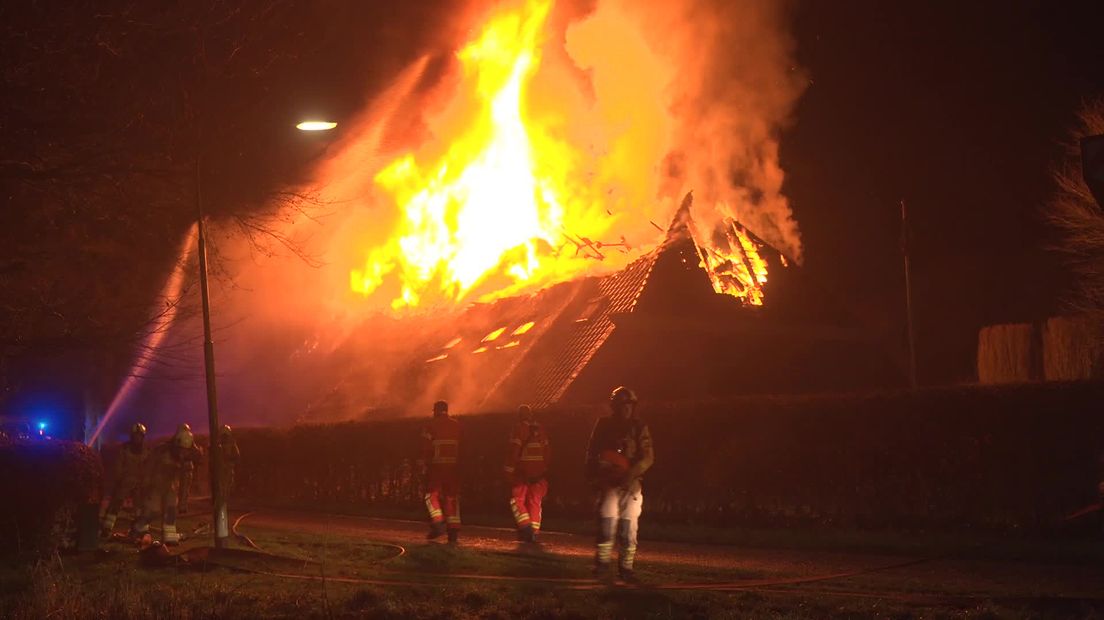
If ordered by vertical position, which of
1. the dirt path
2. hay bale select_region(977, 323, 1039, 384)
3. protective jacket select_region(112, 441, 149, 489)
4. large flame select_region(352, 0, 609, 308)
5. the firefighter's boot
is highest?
large flame select_region(352, 0, 609, 308)

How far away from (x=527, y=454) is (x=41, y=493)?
22.0 feet

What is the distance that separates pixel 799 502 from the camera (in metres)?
18.3

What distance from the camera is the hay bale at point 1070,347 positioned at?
25.7 metres

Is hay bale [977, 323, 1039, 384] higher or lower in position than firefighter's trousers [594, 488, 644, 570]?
higher

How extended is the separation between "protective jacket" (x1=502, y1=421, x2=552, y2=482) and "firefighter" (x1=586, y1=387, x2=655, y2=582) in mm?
5028

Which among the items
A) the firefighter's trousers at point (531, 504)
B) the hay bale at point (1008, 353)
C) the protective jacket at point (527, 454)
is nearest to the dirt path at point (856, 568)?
the firefighter's trousers at point (531, 504)

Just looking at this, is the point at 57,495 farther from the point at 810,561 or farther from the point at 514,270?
the point at 514,270

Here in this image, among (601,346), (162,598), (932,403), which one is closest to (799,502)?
(932,403)

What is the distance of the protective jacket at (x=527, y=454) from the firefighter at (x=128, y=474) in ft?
20.6

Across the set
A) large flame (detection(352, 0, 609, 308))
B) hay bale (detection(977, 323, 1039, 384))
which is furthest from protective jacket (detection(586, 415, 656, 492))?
large flame (detection(352, 0, 609, 308))

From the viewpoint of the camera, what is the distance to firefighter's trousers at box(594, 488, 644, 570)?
39.7 feet

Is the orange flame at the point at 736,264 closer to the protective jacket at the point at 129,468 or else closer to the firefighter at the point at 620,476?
the protective jacket at the point at 129,468

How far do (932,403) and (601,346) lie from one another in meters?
15.7

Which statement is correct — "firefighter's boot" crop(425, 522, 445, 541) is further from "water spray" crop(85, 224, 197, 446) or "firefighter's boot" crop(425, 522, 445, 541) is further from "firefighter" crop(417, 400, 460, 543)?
"water spray" crop(85, 224, 197, 446)
